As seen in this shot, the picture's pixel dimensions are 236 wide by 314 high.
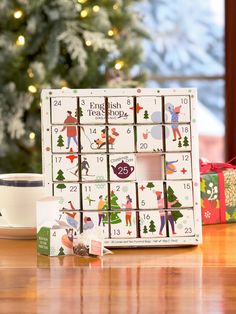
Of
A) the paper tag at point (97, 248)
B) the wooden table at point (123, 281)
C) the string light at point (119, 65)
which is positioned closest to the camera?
the wooden table at point (123, 281)

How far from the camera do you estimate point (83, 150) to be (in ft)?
5.00

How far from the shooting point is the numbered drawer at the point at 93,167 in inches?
59.9

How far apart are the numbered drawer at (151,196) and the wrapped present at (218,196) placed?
0.78ft

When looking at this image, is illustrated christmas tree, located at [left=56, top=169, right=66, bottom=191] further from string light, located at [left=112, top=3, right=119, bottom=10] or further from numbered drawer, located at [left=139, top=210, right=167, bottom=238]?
string light, located at [left=112, top=3, right=119, bottom=10]

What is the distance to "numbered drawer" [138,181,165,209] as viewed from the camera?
4.99 ft

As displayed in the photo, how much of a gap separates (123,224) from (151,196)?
82 millimetres

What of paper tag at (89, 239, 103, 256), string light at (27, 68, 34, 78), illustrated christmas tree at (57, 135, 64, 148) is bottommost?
paper tag at (89, 239, 103, 256)

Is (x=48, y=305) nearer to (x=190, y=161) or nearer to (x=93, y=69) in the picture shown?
(x=190, y=161)

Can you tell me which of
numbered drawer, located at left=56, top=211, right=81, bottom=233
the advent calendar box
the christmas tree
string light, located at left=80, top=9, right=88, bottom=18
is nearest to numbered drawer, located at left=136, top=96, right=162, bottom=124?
the advent calendar box

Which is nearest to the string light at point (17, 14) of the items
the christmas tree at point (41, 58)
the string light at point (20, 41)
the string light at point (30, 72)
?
the christmas tree at point (41, 58)

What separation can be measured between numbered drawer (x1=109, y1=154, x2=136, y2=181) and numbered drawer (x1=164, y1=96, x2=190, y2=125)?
0.11 meters

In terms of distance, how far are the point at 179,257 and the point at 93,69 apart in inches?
116

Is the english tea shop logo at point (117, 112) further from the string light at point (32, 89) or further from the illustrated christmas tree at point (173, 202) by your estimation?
the string light at point (32, 89)

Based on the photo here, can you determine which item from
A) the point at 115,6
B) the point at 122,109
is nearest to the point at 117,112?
the point at 122,109
